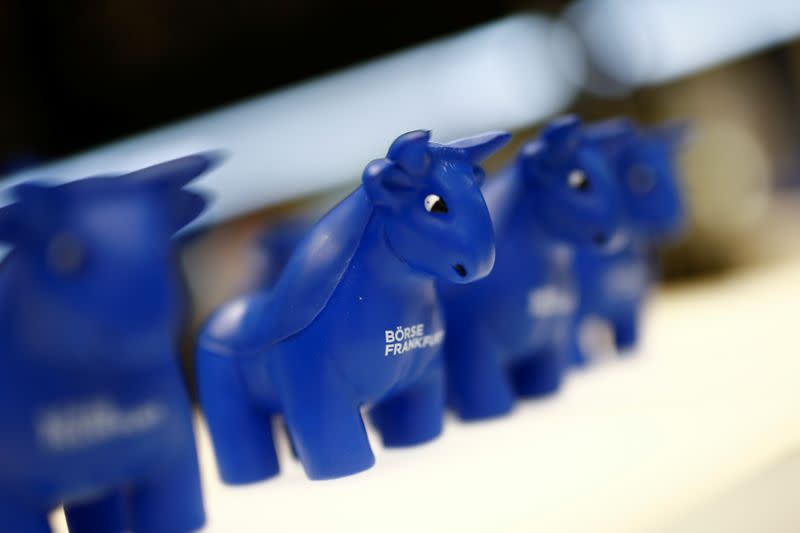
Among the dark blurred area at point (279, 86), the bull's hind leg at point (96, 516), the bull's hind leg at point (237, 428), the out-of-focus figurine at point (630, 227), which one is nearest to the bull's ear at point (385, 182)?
the bull's hind leg at point (237, 428)

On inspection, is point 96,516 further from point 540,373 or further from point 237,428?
point 540,373

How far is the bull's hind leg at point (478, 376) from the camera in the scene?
1199 mm

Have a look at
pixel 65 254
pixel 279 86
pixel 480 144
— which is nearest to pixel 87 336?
pixel 65 254

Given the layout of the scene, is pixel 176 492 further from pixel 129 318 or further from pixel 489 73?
pixel 489 73

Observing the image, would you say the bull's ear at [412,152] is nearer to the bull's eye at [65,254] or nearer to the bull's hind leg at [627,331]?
the bull's eye at [65,254]

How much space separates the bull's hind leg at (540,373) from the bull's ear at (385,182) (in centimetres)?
48

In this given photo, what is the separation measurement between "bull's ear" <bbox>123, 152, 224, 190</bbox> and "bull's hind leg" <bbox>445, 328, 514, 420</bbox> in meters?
0.54

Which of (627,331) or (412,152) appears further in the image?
(627,331)

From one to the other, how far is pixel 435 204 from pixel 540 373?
0.48 metres

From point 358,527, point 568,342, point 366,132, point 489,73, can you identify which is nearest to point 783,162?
point 489,73

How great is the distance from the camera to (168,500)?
0.83 meters

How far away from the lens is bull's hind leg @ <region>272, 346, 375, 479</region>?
940 mm

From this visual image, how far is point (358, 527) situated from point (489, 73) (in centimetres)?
178

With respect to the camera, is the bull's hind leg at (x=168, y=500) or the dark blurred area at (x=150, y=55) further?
the dark blurred area at (x=150, y=55)
